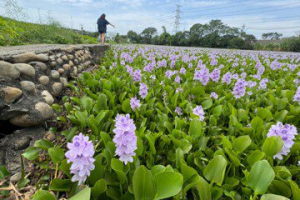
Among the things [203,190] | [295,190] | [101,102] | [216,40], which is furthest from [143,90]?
[216,40]

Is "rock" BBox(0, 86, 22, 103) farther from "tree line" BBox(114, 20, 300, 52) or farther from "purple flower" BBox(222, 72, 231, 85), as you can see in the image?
"tree line" BBox(114, 20, 300, 52)

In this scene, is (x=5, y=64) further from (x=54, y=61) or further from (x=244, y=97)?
(x=244, y=97)

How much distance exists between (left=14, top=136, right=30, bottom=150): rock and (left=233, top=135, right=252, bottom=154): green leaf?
1.57 m

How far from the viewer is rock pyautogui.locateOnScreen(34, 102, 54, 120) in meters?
1.88

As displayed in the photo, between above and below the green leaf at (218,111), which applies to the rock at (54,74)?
above

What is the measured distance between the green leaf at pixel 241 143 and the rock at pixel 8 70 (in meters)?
1.87

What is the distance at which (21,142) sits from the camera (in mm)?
1660

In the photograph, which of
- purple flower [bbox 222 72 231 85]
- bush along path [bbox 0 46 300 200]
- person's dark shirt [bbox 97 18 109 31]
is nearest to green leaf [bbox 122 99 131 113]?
bush along path [bbox 0 46 300 200]

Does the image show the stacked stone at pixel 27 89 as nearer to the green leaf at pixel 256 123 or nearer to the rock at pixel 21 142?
the rock at pixel 21 142

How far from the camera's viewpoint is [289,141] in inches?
49.7

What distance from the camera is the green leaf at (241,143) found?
4.33ft

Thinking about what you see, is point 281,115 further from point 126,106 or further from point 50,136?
point 50,136

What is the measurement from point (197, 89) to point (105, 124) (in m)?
1.19

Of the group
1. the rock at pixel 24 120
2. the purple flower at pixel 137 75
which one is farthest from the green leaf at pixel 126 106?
the purple flower at pixel 137 75
